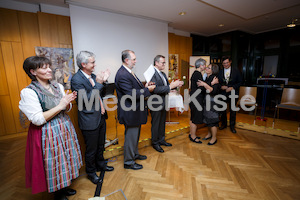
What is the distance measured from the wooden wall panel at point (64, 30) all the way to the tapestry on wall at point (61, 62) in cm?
23

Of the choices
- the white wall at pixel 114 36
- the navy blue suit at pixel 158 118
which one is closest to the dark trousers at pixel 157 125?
the navy blue suit at pixel 158 118

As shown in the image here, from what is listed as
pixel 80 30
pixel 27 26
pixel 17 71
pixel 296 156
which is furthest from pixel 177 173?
pixel 27 26

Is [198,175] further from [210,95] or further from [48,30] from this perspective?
[48,30]

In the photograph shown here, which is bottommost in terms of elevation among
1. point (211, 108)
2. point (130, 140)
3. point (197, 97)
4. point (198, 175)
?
point (198, 175)

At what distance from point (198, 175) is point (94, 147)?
152 centimetres

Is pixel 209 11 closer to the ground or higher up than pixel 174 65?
higher up

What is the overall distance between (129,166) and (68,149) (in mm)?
1092

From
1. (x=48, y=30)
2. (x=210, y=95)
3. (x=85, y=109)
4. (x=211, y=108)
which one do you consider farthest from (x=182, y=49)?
(x=85, y=109)

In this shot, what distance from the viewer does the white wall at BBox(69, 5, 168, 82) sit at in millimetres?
3852

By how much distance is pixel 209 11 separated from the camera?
4.36 metres

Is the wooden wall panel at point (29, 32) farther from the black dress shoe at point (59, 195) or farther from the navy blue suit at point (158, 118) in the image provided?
the black dress shoe at point (59, 195)

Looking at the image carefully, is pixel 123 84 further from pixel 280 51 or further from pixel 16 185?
pixel 280 51

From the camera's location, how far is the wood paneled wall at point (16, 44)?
3441 millimetres

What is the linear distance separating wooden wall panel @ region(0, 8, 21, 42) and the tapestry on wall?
1.78 feet
